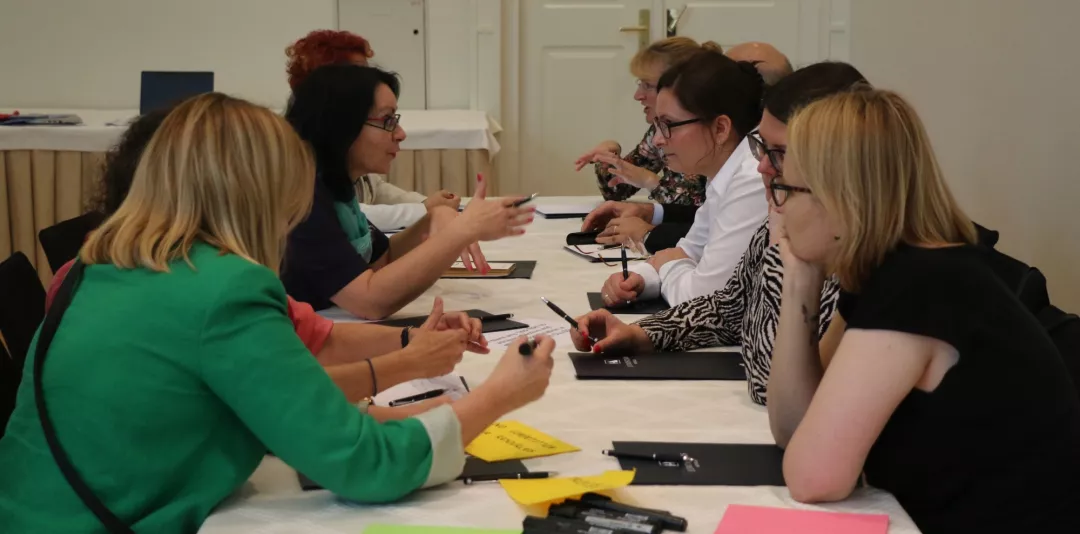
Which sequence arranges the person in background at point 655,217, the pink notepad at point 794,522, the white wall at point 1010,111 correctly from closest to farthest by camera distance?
the pink notepad at point 794,522, the white wall at point 1010,111, the person in background at point 655,217

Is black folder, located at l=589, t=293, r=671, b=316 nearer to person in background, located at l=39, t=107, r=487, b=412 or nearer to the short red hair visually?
person in background, located at l=39, t=107, r=487, b=412

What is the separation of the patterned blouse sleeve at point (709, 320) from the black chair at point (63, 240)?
123 cm

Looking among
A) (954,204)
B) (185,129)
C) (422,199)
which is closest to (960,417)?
(954,204)

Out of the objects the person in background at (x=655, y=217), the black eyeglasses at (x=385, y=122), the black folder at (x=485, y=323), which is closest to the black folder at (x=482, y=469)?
the black folder at (x=485, y=323)

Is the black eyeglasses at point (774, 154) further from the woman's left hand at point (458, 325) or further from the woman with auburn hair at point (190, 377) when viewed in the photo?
the woman with auburn hair at point (190, 377)

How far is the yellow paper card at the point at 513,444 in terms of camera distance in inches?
59.2

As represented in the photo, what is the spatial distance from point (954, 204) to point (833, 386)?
0.31 meters

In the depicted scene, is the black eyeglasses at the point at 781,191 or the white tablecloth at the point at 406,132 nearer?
the black eyeglasses at the point at 781,191

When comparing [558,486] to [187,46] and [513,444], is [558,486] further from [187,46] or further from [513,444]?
[187,46]

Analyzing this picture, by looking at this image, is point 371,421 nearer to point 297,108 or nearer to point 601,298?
point 601,298

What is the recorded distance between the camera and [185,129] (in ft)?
4.44

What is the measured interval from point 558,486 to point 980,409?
21.0 inches

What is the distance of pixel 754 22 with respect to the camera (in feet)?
20.0

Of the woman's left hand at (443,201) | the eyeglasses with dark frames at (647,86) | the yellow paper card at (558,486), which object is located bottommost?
the yellow paper card at (558,486)
